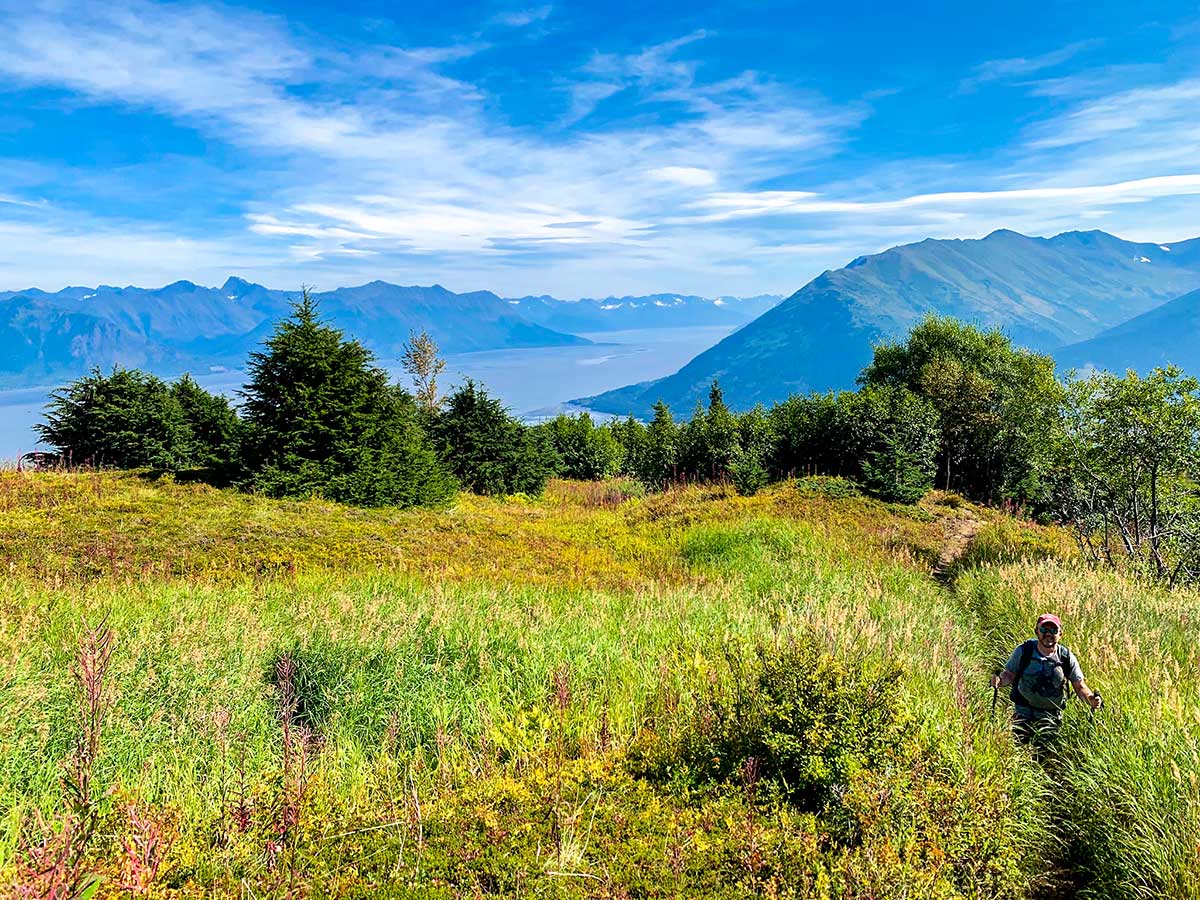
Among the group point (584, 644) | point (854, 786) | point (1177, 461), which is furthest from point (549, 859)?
point (1177, 461)

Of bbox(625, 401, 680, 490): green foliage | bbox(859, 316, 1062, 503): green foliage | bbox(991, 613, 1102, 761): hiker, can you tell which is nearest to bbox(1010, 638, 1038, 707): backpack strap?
bbox(991, 613, 1102, 761): hiker

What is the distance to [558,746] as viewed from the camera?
445 centimetres

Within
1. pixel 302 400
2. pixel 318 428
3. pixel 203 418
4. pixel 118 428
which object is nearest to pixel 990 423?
pixel 318 428

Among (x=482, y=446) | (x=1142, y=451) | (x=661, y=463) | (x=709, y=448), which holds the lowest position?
(x=1142, y=451)

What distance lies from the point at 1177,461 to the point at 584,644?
43.1ft

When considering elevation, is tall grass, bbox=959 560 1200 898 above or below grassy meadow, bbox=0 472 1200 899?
below

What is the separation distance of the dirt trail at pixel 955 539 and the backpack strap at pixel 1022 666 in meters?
7.86

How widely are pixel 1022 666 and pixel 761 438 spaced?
66.4ft

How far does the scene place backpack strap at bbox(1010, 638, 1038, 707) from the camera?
5.42 meters

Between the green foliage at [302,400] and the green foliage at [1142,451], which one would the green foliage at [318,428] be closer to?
the green foliage at [302,400]

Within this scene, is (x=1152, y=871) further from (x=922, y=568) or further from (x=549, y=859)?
(x=922, y=568)

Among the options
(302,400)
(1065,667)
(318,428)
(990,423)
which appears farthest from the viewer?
(990,423)

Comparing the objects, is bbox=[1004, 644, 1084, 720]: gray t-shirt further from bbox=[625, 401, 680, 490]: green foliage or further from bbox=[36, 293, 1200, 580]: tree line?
bbox=[625, 401, 680, 490]: green foliage

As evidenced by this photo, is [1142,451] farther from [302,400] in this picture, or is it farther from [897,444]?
[302,400]
